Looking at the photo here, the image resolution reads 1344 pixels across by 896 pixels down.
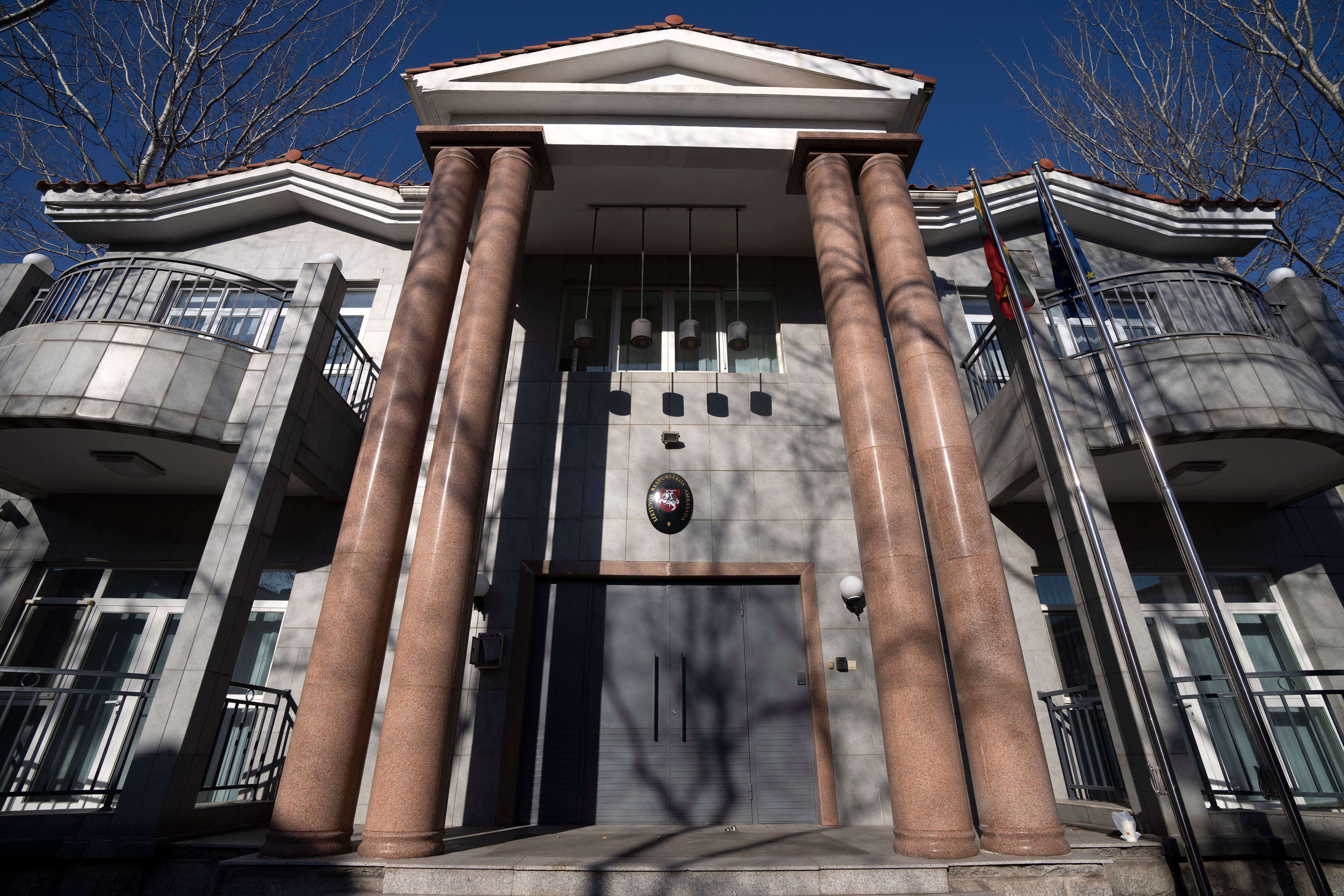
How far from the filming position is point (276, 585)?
9.37 m

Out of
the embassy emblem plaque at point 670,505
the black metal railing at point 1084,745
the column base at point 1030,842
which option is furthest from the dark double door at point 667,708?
the column base at point 1030,842

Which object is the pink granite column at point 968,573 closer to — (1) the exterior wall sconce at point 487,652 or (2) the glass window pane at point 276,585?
(1) the exterior wall sconce at point 487,652

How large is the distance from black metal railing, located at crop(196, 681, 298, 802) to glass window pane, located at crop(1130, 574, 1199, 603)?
1140cm

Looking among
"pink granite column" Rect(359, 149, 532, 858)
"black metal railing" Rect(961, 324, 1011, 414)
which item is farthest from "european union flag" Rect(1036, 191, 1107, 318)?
"pink granite column" Rect(359, 149, 532, 858)

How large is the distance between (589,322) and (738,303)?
8.84 feet

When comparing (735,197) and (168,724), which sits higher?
(735,197)

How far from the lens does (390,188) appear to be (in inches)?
447

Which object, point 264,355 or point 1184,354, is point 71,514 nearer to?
point 264,355

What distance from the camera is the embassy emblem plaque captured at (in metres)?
9.49

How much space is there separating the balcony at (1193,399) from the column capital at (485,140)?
6834mm

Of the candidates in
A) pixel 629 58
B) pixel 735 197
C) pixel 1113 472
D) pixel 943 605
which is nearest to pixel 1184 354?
pixel 1113 472

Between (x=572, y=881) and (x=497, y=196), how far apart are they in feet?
25.4

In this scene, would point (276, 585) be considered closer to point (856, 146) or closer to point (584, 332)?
point (584, 332)

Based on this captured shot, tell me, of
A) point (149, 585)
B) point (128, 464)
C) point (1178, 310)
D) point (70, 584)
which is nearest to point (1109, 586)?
point (1178, 310)
